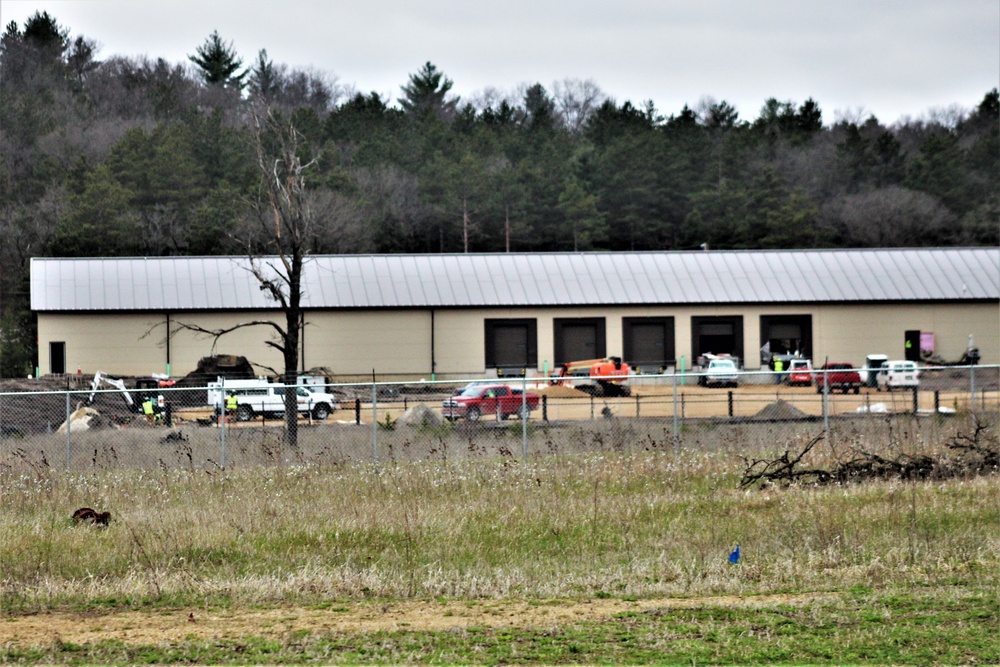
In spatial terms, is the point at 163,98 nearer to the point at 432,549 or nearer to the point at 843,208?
the point at 843,208

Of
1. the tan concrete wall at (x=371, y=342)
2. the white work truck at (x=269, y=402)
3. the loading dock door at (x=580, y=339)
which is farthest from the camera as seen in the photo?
the loading dock door at (x=580, y=339)

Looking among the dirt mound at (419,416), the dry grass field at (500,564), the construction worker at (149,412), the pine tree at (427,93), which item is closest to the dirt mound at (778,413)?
the dry grass field at (500,564)

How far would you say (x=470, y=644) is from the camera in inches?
380

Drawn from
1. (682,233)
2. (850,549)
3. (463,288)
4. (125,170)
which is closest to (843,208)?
(682,233)

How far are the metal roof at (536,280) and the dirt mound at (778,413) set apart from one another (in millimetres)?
22476

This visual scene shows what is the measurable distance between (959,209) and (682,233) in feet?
75.6

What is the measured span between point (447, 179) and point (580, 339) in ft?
121

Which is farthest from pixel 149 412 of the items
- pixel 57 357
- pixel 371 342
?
pixel 57 357

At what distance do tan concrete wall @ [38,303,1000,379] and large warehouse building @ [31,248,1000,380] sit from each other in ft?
0.21

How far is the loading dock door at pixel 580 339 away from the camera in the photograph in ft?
171

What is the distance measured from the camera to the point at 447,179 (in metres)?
86.1

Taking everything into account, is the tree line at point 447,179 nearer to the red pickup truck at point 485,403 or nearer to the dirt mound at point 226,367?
the dirt mound at point 226,367

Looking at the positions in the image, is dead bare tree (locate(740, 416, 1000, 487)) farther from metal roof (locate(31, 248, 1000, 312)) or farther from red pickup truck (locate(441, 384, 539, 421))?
metal roof (locate(31, 248, 1000, 312))

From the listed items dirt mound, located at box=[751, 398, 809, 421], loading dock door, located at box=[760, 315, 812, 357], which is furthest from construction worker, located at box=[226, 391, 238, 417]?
loading dock door, located at box=[760, 315, 812, 357]
